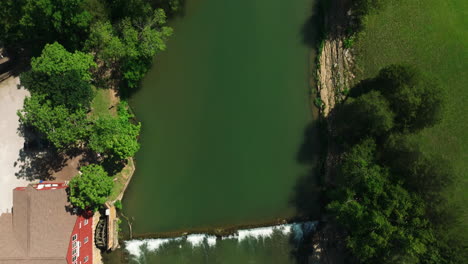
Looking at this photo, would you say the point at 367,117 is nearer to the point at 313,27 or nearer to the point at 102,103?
the point at 313,27

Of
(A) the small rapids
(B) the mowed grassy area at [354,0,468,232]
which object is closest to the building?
(A) the small rapids

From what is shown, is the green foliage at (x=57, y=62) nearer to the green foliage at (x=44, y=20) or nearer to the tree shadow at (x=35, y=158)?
the green foliage at (x=44, y=20)

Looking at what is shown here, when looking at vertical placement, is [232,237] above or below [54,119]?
below

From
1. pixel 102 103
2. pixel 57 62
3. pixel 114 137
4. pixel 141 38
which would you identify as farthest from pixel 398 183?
pixel 57 62

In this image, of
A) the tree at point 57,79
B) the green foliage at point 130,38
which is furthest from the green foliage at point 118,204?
the green foliage at point 130,38

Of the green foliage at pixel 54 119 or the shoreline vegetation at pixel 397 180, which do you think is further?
the green foliage at pixel 54 119

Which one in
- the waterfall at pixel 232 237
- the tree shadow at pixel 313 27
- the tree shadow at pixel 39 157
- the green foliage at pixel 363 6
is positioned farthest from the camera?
the tree shadow at pixel 313 27
